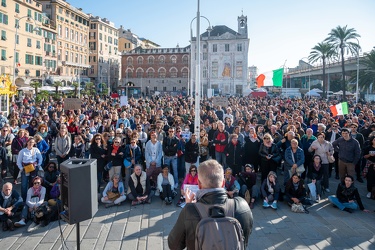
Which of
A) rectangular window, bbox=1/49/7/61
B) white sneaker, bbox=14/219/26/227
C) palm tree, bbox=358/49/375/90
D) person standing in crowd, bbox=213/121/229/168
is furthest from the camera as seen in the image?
rectangular window, bbox=1/49/7/61

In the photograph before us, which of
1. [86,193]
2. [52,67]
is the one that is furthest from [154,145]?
[52,67]

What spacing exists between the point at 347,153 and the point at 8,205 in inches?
342

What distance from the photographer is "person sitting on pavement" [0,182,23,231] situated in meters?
6.54

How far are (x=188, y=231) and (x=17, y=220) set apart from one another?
230 inches

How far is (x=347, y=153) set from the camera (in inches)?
355

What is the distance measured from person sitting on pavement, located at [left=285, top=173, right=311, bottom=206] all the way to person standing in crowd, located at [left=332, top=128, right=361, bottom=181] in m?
1.61

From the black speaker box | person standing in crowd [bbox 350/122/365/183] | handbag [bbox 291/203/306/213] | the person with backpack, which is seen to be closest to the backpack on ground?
the person with backpack

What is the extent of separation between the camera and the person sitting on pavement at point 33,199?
6.90 meters

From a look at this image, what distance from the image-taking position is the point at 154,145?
9281mm

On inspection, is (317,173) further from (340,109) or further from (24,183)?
(24,183)

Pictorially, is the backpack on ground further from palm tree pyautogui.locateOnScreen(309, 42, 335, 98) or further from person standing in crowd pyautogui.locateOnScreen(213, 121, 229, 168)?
palm tree pyautogui.locateOnScreen(309, 42, 335, 98)

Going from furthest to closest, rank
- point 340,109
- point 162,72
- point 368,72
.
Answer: point 162,72, point 368,72, point 340,109

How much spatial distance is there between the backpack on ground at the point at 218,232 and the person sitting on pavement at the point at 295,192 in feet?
19.4

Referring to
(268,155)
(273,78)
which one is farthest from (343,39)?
(268,155)
